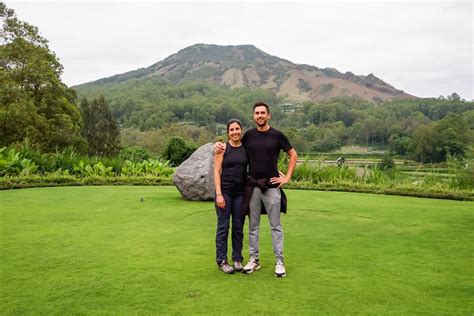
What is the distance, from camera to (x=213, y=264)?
4621 mm

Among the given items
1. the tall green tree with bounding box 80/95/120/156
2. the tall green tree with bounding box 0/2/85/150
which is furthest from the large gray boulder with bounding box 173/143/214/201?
the tall green tree with bounding box 80/95/120/156

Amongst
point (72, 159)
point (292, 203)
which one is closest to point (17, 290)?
point (292, 203)

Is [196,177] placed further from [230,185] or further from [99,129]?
[99,129]

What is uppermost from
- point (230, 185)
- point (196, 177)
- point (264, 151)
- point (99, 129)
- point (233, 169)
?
point (99, 129)

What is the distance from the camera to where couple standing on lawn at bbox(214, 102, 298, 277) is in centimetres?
436

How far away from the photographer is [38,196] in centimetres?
960

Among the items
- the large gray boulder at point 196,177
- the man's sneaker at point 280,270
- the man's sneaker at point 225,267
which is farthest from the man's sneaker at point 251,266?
the large gray boulder at point 196,177

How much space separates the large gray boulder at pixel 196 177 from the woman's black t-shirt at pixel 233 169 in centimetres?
433

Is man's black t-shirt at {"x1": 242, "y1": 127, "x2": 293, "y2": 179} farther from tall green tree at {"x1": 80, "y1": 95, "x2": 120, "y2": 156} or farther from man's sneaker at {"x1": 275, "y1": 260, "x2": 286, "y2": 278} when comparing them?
tall green tree at {"x1": 80, "y1": 95, "x2": 120, "y2": 156}

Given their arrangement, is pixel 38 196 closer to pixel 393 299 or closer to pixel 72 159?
pixel 72 159

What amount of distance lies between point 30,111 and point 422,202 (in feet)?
66.9

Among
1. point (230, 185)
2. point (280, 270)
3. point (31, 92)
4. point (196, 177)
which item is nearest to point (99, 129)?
point (31, 92)

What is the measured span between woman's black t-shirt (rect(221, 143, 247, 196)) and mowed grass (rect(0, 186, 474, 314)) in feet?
2.78

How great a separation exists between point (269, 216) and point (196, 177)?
483 centimetres
